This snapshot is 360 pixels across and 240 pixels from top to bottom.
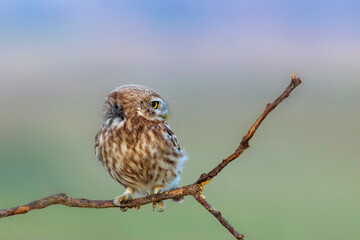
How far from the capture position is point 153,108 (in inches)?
123

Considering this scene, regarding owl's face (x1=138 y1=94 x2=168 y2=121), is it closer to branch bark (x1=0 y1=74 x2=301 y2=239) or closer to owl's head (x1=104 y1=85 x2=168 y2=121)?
owl's head (x1=104 y1=85 x2=168 y2=121)

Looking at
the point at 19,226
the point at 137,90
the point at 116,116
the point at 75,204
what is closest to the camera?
the point at 75,204

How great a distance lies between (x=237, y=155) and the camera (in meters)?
2.22

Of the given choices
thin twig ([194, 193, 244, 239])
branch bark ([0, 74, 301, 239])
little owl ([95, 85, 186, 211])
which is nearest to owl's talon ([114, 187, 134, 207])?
little owl ([95, 85, 186, 211])

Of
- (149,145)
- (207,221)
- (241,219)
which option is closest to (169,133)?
(149,145)

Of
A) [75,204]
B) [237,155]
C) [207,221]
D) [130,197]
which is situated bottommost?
[237,155]

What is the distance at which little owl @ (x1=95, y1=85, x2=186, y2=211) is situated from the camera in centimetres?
302

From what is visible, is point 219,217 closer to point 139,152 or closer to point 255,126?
point 255,126

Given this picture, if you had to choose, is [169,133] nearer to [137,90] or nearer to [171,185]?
[171,185]

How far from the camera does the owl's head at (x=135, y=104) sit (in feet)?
9.68

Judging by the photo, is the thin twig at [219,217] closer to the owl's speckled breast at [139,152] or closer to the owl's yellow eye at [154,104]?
the owl's yellow eye at [154,104]

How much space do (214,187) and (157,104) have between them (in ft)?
59.8

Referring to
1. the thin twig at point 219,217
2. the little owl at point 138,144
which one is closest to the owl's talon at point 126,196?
Answer: the little owl at point 138,144

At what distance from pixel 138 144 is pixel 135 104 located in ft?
1.06
